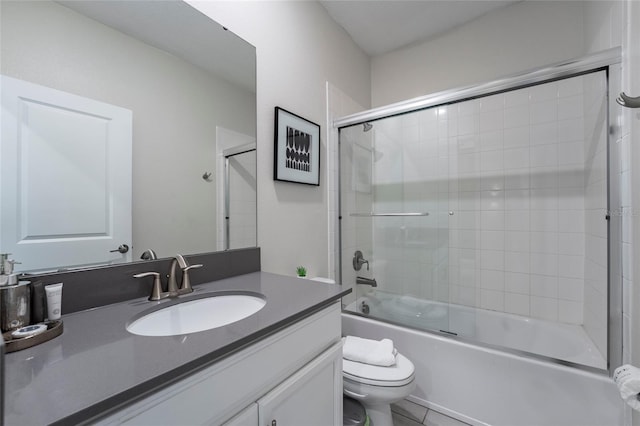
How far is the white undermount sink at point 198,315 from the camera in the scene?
852 mm

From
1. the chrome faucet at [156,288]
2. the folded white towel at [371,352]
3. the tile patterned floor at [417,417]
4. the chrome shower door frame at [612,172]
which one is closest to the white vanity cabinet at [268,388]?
the folded white towel at [371,352]

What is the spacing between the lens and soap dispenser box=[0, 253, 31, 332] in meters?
0.64

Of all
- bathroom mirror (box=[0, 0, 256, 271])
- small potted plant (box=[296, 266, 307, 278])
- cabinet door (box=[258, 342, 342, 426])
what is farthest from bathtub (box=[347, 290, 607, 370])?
bathroom mirror (box=[0, 0, 256, 271])

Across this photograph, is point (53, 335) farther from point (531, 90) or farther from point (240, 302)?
point (531, 90)

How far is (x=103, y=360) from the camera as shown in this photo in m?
0.55

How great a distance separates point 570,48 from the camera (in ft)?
6.04

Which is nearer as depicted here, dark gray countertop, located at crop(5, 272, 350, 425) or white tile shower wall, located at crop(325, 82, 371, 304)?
dark gray countertop, located at crop(5, 272, 350, 425)

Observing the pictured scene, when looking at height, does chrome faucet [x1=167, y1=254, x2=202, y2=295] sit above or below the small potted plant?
above

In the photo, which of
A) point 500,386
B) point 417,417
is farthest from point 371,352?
point 500,386

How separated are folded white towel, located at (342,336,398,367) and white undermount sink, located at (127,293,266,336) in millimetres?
687

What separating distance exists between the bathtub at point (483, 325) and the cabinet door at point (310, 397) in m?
0.89

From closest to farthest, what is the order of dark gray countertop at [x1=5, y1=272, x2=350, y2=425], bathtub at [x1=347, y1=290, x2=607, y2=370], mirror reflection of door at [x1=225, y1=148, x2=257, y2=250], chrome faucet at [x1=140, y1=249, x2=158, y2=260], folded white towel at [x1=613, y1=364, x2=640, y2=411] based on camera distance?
dark gray countertop at [x1=5, y1=272, x2=350, y2=425] < folded white towel at [x1=613, y1=364, x2=640, y2=411] < chrome faucet at [x1=140, y1=249, x2=158, y2=260] < mirror reflection of door at [x1=225, y1=148, x2=257, y2=250] < bathtub at [x1=347, y1=290, x2=607, y2=370]

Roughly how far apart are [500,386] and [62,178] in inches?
80.7

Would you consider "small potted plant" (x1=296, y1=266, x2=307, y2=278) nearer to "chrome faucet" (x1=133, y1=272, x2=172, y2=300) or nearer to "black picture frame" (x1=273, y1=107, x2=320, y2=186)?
"black picture frame" (x1=273, y1=107, x2=320, y2=186)
